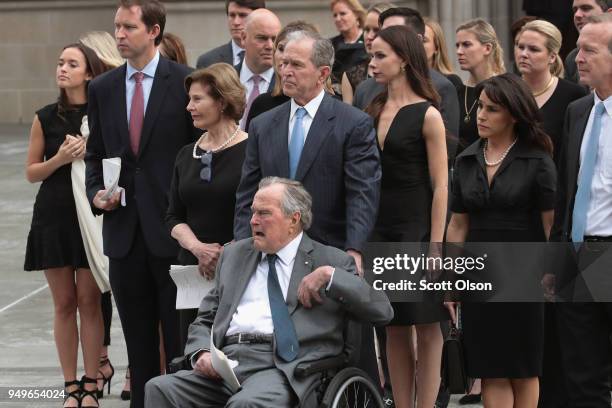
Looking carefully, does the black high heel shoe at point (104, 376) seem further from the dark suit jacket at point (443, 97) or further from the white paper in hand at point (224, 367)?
the white paper in hand at point (224, 367)

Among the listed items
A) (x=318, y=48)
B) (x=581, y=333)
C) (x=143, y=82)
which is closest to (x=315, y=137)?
(x=318, y=48)

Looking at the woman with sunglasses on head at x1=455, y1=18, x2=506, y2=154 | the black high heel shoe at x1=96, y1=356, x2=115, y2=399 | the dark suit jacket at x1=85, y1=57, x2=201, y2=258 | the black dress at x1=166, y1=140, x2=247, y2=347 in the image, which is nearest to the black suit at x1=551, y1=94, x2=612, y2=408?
the black dress at x1=166, y1=140, x2=247, y2=347

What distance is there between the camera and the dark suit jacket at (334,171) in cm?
664

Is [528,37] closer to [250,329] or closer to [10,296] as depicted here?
[250,329]

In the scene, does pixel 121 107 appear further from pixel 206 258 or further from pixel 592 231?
pixel 592 231

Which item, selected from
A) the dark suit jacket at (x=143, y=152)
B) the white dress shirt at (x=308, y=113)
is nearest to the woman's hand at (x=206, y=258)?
the dark suit jacket at (x=143, y=152)

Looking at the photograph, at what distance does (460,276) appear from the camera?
6.91 meters

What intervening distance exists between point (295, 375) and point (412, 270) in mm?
1267

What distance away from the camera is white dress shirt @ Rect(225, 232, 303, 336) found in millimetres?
6297

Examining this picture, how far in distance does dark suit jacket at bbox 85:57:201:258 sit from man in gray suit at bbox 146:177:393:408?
1105mm

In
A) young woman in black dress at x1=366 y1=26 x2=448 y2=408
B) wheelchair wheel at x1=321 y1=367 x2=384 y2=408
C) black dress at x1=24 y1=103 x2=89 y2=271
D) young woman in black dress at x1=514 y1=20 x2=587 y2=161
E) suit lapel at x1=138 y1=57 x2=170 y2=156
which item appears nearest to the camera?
wheelchair wheel at x1=321 y1=367 x2=384 y2=408

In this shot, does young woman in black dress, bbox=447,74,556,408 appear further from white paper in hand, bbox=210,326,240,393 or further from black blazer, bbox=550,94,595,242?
white paper in hand, bbox=210,326,240,393

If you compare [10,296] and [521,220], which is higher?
[521,220]

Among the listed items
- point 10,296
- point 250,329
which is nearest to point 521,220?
point 250,329
